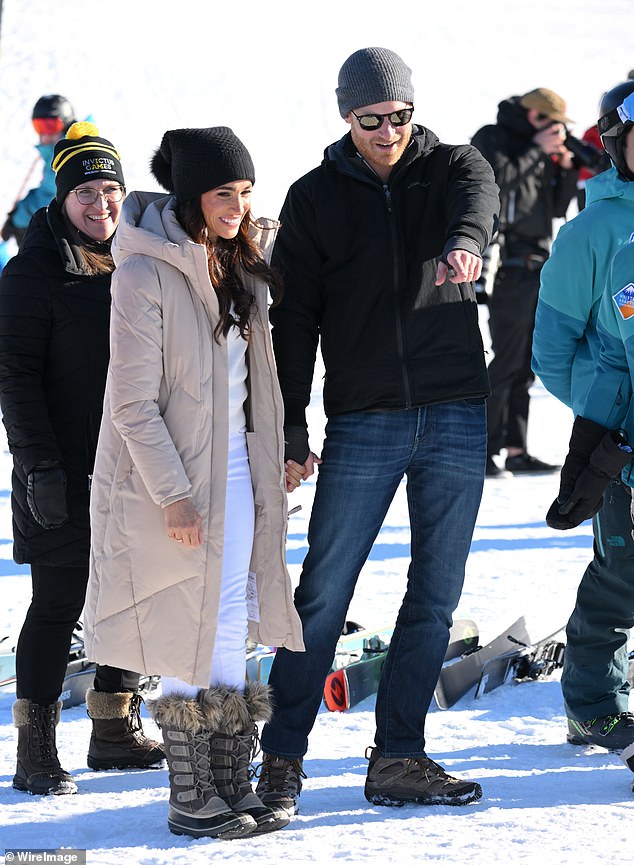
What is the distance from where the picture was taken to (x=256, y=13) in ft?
101

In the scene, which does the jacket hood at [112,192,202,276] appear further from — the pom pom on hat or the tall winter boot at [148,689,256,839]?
the tall winter boot at [148,689,256,839]

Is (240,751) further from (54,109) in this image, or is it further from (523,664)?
(54,109)

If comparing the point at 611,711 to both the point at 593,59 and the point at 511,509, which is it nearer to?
the point at 511,509

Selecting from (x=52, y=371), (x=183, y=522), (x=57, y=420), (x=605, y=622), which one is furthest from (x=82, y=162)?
(x=605, y=622)

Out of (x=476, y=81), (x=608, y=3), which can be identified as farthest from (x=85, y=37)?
(x=608, y=3)

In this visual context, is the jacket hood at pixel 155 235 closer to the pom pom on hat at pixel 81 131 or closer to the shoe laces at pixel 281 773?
the pom pom on hat at pixel 81 131

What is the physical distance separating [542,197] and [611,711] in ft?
17.2

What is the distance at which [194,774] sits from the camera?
3.20m

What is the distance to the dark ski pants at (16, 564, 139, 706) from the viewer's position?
3.73 meters

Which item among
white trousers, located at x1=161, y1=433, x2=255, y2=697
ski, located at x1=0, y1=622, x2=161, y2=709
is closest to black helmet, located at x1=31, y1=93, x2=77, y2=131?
ski, located at x1=0, y1=622, x2=161, y2=709

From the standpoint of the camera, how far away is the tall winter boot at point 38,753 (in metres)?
3.61

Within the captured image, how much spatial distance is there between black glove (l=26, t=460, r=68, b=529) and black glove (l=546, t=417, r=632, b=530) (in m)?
1.40

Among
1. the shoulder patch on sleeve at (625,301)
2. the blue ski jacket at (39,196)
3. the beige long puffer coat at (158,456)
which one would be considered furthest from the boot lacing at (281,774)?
the blue ski jacket at (39,196)

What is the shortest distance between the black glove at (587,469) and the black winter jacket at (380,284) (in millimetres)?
334
